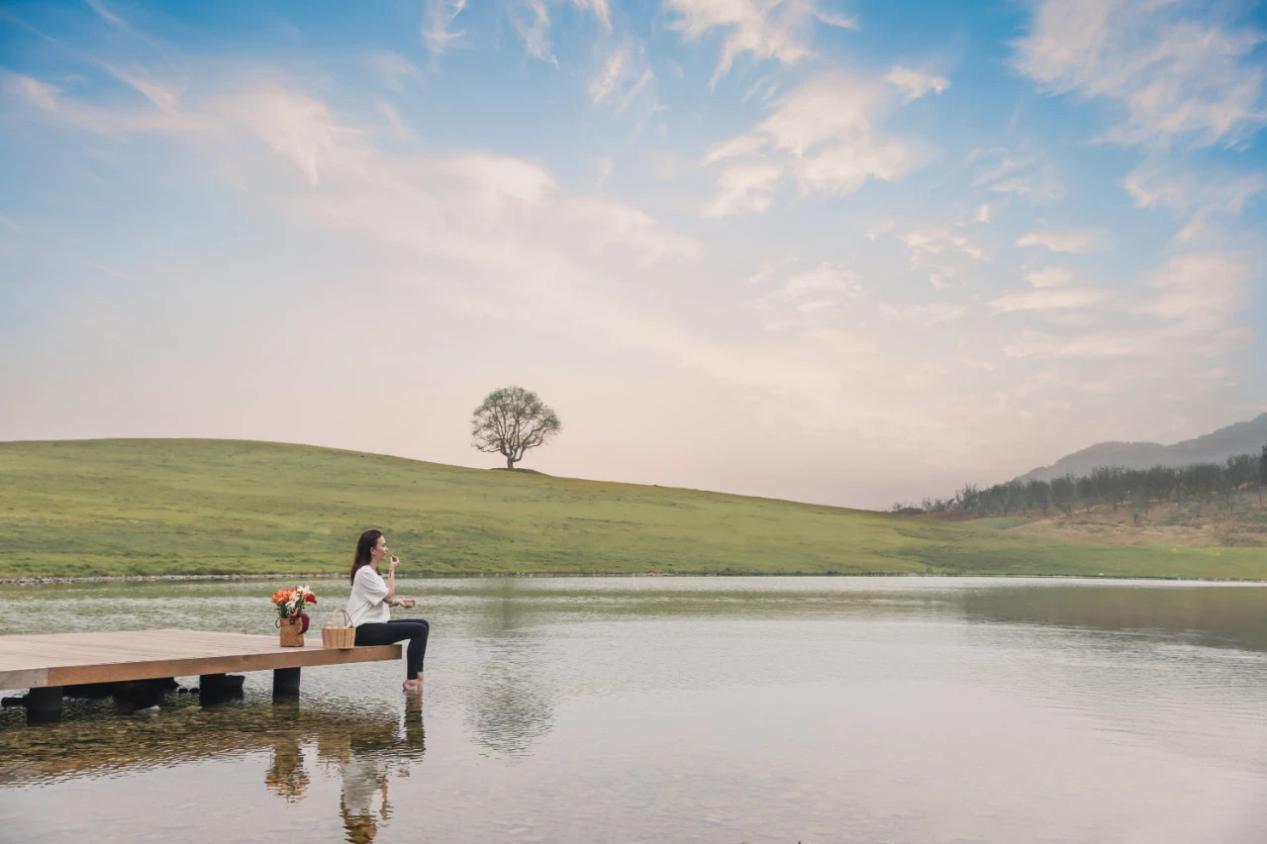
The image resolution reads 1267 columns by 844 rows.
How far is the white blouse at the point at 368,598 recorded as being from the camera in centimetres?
1716

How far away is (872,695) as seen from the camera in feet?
57.6

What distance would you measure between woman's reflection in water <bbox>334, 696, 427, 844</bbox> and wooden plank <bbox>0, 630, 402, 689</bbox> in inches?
79.3

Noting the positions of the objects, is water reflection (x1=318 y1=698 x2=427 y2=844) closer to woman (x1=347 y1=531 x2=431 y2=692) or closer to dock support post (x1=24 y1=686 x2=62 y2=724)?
woman (x1=347 y1=531 x2=431 y2=692)

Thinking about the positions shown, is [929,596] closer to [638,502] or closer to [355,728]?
[355,728]

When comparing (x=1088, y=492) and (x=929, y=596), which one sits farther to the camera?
(x=1088, y=492)

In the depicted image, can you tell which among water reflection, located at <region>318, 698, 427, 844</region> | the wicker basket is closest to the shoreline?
the wicker basket

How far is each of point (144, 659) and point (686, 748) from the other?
24.9ft

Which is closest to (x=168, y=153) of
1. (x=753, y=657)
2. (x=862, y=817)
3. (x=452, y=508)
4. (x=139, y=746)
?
(x=452, y=508)

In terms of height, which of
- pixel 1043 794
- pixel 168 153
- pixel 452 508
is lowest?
pixel 1043 794

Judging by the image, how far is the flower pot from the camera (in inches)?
667

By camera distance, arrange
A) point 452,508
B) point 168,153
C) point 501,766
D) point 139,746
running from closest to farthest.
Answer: point 501,766 → point 139,746 → point 168,153 → point 452,508

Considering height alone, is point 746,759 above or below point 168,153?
below

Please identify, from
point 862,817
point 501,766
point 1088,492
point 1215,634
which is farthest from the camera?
point 1088,492

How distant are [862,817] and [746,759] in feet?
8.55
